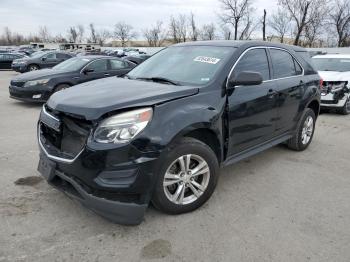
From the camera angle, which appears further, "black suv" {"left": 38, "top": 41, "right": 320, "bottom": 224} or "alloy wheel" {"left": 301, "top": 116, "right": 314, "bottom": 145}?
"alloy wheel" {"left": 301, "top": 116, "right": 314, "bottom": 145}

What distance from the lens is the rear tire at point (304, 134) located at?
5.41m

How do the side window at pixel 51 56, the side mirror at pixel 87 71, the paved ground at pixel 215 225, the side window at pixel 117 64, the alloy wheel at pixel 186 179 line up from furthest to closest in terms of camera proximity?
the side window at pixel 51 56 → the side window at pixel 117 64 → the side mirror at pixel 87 71 → the alloy wheel at pixel 186 179 → the paved ground at pixel 215 225

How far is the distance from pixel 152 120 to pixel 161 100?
10.0 inches

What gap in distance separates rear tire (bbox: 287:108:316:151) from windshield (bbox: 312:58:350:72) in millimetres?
5020

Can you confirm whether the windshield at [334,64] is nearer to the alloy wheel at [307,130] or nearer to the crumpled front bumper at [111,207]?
Result: the alloy wheel at [307,130]

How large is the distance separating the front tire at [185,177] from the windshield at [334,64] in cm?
801

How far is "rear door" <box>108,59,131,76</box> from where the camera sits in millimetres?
11039

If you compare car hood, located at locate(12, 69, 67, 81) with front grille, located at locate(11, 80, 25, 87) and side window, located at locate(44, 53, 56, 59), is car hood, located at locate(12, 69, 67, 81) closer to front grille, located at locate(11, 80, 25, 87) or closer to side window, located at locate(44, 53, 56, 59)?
front grille, located at locate(11, 80, 25, 87)

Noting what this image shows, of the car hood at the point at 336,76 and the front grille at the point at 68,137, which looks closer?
the front grille at the point at 68,137

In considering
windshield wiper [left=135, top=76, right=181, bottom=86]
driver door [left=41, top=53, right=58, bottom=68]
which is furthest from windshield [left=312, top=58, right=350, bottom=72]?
driver door [left=41, top=53, right=58, bottom=68]

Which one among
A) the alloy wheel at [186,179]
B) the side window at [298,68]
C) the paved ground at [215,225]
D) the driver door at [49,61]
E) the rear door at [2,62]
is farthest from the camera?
the rear door at [2,62]

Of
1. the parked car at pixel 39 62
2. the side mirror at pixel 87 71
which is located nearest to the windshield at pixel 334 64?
the side mirror at pixel 87 71

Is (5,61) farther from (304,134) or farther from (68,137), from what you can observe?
(68,137)

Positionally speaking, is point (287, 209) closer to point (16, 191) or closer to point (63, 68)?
point (16, 191)
